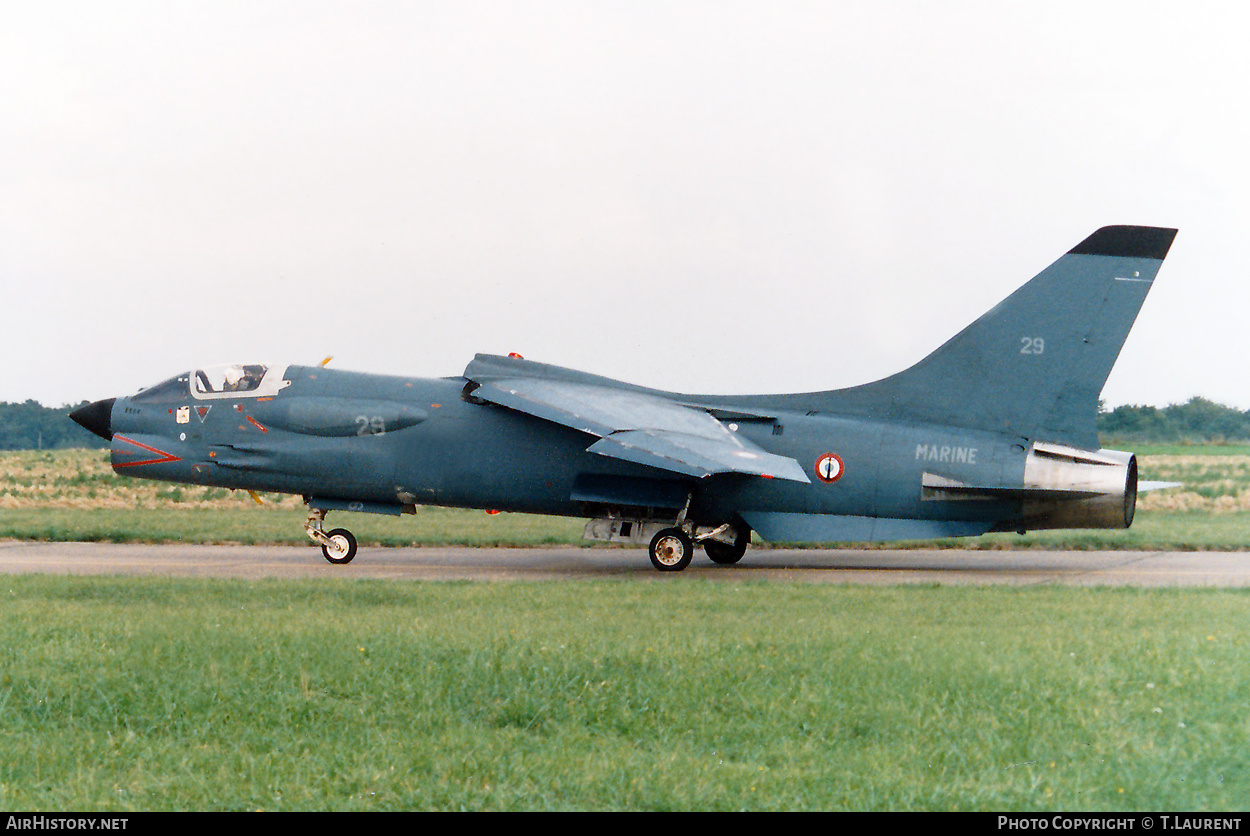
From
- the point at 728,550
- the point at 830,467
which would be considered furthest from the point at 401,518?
the point at 830,467

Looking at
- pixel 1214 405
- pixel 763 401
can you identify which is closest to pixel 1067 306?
pixel 763 401

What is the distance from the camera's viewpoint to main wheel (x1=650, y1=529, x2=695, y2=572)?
19.0m

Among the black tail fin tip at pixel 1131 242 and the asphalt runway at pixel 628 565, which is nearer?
the asphalt runway at pixel 628 565

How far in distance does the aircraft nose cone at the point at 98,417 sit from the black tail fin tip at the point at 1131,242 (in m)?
16.9

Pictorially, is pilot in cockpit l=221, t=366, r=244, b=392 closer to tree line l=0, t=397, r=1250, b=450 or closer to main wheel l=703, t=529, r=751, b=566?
main wheel l=703, t=529, r=751, b=566

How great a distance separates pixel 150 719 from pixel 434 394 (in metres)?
13.0

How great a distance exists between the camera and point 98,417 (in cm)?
2097

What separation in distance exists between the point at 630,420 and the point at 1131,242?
8392 millimetres

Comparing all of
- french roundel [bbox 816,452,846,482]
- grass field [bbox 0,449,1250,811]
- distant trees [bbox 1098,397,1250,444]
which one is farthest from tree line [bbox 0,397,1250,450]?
grass field [bbox 0,449,1250,811]

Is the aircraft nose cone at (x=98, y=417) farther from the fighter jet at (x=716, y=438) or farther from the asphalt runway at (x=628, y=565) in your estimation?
the asphalt runway at (x=628, y=565)

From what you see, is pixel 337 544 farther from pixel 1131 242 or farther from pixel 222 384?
pixel 1131 242

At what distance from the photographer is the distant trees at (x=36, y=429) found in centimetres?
7425

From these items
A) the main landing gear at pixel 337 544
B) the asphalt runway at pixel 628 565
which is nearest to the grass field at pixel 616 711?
the asphalt runway at pixel 628 565

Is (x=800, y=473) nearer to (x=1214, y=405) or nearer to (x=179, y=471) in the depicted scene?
(x=179, y=471)
